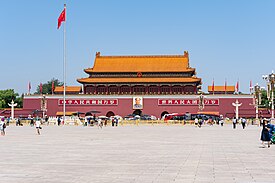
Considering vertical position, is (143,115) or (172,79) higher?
(172,79)

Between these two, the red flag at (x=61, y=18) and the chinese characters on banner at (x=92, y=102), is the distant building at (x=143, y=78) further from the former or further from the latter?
the red flag at (x=61, y=18)

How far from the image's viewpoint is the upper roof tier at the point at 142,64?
7200cm

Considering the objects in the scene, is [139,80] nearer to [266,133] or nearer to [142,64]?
[142,64]

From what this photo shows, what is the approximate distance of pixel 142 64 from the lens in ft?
242

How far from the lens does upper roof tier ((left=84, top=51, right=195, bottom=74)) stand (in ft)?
236

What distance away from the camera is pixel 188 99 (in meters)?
68.7

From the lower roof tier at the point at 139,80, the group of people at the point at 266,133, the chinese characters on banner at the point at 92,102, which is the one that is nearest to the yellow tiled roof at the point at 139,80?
the lower roof tier at the point at 139,80

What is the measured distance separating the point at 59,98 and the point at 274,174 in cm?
6136

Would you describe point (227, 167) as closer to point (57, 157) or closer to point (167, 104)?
point (57, 157)

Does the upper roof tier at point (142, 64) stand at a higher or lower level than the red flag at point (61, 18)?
lower

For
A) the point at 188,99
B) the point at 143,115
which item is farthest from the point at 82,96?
the point at 188,99

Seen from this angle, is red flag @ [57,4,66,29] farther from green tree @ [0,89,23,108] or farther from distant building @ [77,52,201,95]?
green tree @ [0,89,23,108]

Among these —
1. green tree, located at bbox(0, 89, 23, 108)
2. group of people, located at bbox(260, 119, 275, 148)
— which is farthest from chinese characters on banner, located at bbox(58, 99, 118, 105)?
group of people, located at bbox(260, 119, 275, 148)

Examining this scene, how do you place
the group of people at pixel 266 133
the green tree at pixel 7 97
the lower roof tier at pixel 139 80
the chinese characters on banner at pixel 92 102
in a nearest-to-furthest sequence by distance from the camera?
the group of people at pixel 266 133
the chinese characters on banner at pixel 92 102
the lower roof tier at pixel 139 80
the green tree at pixel 7 97
